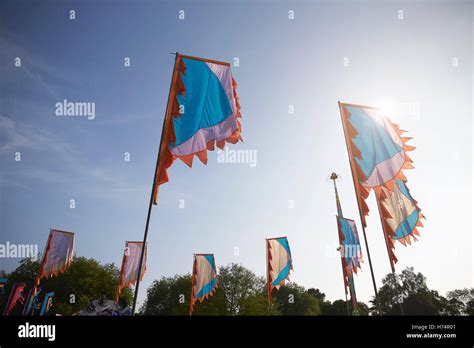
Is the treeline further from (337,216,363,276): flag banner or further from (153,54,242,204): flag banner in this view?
(153,54,242,204): flag banner

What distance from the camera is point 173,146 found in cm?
814

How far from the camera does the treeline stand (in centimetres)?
4897

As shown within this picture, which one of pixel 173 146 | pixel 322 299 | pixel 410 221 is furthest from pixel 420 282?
pixel 173 146

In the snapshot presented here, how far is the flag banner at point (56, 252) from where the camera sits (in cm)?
1811

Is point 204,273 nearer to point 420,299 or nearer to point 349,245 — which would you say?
point 349,245

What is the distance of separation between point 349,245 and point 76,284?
51.8 m

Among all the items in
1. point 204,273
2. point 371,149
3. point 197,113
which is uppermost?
point 197,113

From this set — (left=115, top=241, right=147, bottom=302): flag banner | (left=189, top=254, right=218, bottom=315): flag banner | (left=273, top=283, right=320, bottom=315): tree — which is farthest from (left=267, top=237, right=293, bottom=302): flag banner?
(left=273, top=283, right=320, bottom=315): tree

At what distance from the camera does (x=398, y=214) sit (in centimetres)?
1136

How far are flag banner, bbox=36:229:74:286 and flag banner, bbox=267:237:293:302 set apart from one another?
1479 centimetres

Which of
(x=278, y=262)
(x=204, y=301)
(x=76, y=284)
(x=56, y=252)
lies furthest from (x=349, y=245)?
(x=76, y=284)

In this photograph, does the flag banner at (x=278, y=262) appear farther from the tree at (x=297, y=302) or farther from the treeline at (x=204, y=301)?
the tree at (x=297, y=302)

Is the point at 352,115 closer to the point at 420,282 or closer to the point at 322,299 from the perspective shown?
the point at 420,282
